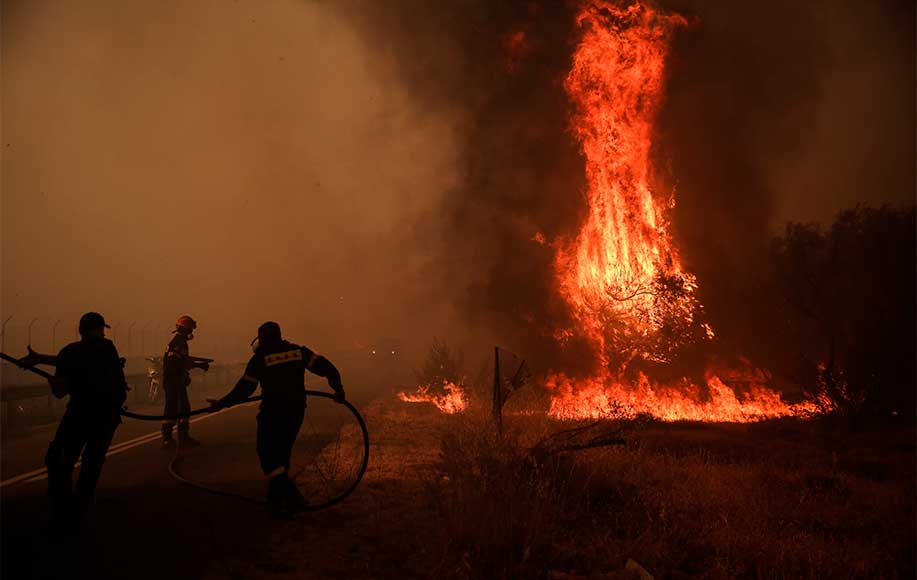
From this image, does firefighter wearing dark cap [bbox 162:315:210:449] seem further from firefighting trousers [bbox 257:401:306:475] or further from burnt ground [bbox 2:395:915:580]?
firefighting trousers [bbox 257:401:306:475]

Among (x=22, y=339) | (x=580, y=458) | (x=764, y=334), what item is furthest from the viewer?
(x=22, y=339)

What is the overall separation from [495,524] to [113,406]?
4.82 metres

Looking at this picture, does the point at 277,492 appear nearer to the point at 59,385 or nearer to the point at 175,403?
the point at 59,385

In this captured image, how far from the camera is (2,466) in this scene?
894 cm

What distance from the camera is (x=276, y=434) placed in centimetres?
616

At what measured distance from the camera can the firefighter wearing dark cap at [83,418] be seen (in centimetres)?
554

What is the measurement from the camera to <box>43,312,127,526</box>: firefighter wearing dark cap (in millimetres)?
5543

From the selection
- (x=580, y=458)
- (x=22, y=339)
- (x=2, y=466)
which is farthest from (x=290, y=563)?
(x=22, y=339)

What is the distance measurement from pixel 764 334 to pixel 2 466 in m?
28.2

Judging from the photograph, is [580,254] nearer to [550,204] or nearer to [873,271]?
[550,204]

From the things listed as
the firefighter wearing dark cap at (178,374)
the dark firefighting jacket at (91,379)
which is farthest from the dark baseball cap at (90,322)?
the firefighter wearing dark cap at (178,374)

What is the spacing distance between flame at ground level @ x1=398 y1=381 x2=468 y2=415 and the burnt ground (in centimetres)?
1052

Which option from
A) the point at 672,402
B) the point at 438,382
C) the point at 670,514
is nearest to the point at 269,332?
the point at 670,514

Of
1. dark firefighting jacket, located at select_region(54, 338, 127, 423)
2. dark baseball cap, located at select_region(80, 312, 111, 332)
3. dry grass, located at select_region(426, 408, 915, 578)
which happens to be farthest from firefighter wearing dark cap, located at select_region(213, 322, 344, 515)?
dry grass, located at select_region(426, 408, 915, 578)
